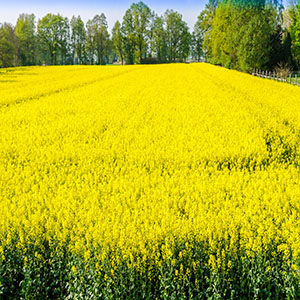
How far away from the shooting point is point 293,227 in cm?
503

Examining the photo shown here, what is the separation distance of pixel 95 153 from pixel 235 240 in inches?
222

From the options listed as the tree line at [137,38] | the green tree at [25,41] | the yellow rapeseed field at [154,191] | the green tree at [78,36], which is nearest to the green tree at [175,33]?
the tree line at [137,38]

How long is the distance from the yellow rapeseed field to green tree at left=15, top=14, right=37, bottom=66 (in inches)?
3000

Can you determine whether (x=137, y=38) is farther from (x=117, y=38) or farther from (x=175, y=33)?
(x=175, y=33)

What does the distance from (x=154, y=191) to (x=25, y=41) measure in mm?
88213

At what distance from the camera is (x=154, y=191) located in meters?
6.54

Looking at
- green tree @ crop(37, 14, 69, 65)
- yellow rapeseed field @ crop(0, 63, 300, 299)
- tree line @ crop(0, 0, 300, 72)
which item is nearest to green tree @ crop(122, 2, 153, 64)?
tree line @ crop(0, 0, 300, 72)

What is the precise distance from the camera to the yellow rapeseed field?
460 cm

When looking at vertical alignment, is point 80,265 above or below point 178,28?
below

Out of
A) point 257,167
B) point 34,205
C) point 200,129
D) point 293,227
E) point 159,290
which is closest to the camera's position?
point 159,290

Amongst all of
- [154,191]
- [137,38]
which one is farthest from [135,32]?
[154,191]

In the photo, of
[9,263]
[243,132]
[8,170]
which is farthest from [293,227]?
[8,170]

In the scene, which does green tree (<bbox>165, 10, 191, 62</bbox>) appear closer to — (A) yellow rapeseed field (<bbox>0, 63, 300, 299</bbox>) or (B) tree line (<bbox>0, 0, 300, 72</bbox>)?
(B) tree line (<bbox>0, 0, 300, 72</bbox>)

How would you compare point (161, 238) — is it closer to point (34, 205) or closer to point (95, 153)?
point (34, 205)
